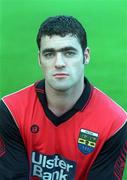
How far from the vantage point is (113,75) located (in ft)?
5.12

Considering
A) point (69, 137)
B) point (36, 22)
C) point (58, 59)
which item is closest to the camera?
point (58, 59)

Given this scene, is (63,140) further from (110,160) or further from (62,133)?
(110,160)

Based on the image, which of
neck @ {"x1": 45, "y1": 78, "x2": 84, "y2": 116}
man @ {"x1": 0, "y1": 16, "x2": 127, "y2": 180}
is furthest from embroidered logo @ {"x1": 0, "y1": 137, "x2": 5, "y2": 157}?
neck @ {"x1": 45, "y1": 78, "x2": 84, "y2": 116}

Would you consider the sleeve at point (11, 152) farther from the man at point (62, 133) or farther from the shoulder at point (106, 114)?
the shoulder at point (106, 114)

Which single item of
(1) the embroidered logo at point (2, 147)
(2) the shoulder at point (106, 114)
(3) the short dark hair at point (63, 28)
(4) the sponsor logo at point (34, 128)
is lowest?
(1) the embroidered logo at point (2, 147)

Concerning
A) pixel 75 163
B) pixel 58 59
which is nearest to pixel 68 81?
pixel 58 59

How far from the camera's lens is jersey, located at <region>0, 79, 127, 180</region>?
1247mm

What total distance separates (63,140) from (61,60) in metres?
0.31

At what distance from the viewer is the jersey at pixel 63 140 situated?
125 cm

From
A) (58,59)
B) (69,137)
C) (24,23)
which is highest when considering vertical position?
(24,23)

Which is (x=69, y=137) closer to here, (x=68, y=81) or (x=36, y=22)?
(x=68, y=81)

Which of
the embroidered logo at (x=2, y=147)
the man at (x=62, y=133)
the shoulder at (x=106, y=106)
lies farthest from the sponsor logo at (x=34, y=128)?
the shoulder at (x=106, y=106)

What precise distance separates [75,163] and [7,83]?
54 cm

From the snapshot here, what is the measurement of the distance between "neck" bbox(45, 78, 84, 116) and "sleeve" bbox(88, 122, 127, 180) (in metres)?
0.20
